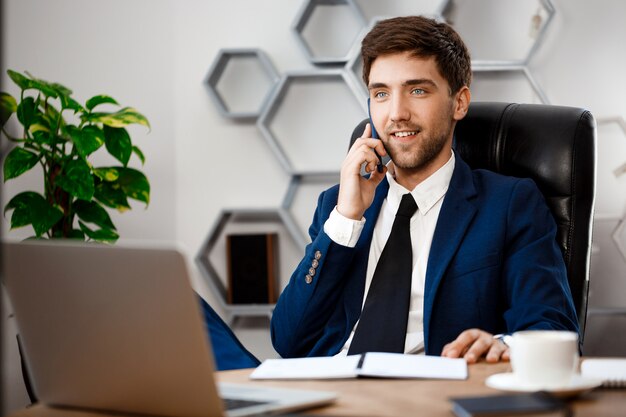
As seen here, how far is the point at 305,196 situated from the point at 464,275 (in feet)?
5.43

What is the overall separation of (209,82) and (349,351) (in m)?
1.88

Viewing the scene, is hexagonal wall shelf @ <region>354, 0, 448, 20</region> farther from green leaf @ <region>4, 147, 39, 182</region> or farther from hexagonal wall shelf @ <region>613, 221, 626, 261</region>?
green leaf @ <region>4, 147, 39, 182</region>

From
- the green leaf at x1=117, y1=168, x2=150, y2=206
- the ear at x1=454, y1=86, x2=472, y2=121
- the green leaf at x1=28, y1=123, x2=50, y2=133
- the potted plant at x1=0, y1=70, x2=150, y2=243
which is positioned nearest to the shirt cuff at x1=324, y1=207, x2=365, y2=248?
the ear at x1=454, y1=86, x2=472, y2=121

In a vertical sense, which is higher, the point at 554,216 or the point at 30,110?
the point at 30,110

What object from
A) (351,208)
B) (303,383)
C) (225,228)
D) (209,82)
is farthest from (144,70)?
(303,383)

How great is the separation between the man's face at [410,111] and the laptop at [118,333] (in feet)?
3.11

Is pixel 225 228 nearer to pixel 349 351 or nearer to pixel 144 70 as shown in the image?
pixel 144 70

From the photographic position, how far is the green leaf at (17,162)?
255 centimetres

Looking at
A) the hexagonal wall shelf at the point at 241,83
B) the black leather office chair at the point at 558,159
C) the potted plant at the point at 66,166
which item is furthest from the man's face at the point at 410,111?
the hexagonal wall shelf at the point at 241,83

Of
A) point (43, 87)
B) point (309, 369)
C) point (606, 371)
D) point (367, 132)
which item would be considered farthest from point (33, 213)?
point (606, 371)

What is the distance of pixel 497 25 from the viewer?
3.05m

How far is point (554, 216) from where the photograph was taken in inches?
68.7

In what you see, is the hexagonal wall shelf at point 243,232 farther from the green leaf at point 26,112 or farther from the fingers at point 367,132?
the fingers at point 367,132

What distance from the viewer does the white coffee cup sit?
88 cm
